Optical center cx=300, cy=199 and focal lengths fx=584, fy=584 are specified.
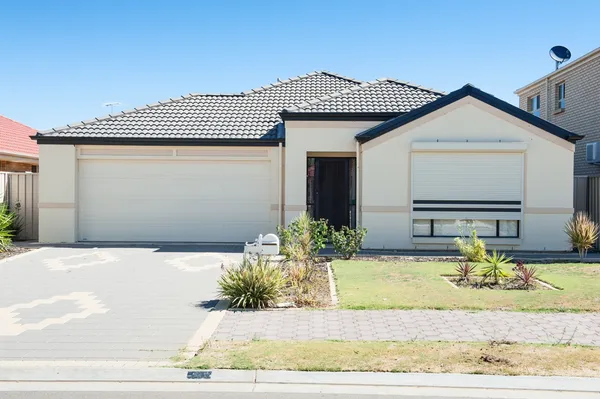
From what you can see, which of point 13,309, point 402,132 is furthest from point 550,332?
point 402,132

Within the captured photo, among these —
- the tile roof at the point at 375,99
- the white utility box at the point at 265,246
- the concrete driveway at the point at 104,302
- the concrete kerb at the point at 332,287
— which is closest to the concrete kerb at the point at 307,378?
the concrete driveway at the point at 104,302

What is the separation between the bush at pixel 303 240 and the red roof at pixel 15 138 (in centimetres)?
1557

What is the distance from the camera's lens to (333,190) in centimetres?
1873

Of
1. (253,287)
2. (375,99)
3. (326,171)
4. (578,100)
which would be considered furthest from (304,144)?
(578,100)

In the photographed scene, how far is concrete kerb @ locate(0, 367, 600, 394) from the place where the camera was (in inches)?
241

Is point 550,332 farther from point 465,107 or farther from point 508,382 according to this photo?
point 465,107

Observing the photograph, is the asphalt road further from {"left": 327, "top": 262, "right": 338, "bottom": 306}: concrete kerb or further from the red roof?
the red roof

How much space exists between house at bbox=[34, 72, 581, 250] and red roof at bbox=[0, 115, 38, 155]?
799 centimetres

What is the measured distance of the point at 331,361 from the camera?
6.71m

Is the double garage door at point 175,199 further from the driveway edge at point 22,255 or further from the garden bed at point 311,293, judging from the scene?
the garden bed at point 311,293

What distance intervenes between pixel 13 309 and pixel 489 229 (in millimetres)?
12509

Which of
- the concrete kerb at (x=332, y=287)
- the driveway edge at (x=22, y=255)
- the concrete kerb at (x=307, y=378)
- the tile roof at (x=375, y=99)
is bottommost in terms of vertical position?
the concrete kerb at (x=307, y=378)

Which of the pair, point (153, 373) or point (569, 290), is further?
point (569, 290)

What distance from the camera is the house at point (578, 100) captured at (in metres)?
22.2
